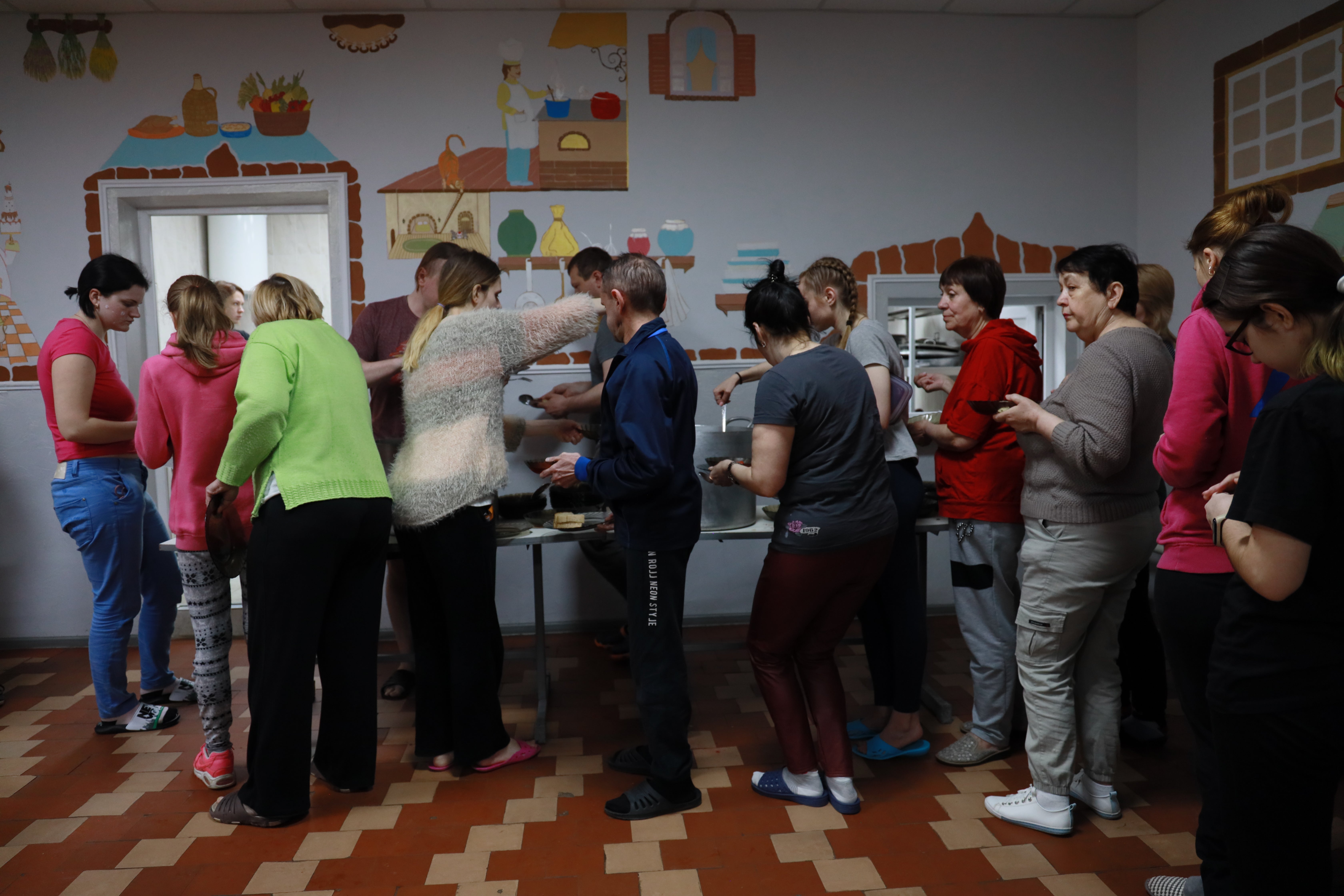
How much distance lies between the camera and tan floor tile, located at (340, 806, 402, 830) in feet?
8.14

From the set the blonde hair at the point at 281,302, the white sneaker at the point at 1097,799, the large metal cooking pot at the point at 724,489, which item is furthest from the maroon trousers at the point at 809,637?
the blonde hair at the point at 281,302

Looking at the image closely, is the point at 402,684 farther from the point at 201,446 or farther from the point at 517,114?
the point at 517,114

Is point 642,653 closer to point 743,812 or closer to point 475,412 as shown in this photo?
point 743,812

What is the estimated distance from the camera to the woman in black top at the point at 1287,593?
1.25 meters

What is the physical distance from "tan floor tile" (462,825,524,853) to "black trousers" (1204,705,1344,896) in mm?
1762

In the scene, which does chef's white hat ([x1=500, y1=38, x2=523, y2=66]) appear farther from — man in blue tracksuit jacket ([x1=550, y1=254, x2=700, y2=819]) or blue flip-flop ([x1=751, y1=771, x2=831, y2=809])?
blue flip-flop ([x1=751, y1=771, x2=831, y2=809])

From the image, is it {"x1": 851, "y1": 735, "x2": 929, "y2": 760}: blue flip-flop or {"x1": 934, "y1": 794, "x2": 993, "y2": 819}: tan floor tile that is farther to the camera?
{"x1": 851, "y1": 735, "x2": 929, "y2": 760}: blue flip-flop

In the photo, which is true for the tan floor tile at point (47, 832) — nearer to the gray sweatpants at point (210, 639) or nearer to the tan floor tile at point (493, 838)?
the gray sweatpants at point (210, 639)

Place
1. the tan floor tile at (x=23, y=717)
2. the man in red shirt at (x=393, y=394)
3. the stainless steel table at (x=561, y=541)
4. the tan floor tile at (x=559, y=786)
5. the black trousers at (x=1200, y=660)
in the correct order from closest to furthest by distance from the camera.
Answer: the black trousers at (x=1200, y=660), the tan floor tile at (x=559, y=786), the stainless steel table at (x=561, y=541), the tan floor tile at (x=23, y=717), the man in red shirt at (x=393, y=394)

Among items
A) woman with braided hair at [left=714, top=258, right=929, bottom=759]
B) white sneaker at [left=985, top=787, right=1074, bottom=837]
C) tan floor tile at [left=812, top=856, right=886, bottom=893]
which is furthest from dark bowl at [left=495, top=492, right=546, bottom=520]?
white sneaker at [left=985, top=787, right=1074, bottom=837]

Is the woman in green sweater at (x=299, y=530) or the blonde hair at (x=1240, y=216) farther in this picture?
the woman in green sweater at (x=299, y=530)

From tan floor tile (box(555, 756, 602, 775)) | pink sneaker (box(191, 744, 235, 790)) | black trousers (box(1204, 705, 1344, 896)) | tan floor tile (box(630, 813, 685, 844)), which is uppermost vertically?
black trousers (box(1204, 705, 1344, 896))

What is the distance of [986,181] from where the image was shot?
4.46m

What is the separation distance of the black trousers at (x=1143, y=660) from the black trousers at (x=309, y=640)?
8.26 ft
